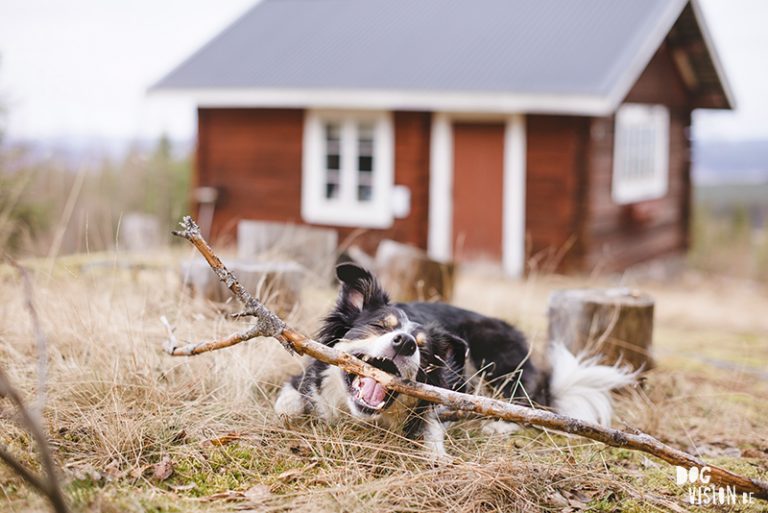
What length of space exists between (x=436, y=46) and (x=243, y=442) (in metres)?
10.9

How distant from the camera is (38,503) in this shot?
2.89 meters

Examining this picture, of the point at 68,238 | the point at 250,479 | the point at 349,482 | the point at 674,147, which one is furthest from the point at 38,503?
the point at 674,147

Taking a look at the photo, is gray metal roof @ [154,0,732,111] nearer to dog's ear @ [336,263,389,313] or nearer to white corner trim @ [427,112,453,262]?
white corner trim @ [427,112,453,262]

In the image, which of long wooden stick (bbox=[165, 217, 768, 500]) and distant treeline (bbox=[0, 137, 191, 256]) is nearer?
long wooden stick (bbox=[165, 217, 768, 500])

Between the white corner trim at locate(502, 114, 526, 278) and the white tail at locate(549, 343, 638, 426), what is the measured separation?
819cm

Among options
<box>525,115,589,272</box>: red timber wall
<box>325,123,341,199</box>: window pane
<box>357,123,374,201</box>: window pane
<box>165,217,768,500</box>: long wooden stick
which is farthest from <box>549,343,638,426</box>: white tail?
<box>325,123,341,199</box>: window pane

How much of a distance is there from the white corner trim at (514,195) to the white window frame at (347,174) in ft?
5.94

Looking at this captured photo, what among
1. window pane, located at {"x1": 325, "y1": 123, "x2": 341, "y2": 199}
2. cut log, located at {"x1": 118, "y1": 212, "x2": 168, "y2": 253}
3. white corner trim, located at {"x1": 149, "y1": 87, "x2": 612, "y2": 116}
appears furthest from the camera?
window pane, located at {"x1": 325, "y1": 123, "x2": 341, "y2": 199}

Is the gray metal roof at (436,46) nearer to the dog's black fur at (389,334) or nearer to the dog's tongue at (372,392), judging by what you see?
the dog's black fur at (389,334)

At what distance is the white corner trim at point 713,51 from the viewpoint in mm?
14109

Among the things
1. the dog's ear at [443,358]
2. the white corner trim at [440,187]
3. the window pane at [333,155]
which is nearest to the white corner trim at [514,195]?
the white corner trim at [440,187]

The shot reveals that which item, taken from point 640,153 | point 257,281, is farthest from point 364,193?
point 257,281

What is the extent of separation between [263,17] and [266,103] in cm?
325

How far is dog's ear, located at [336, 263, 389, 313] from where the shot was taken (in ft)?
13.1
